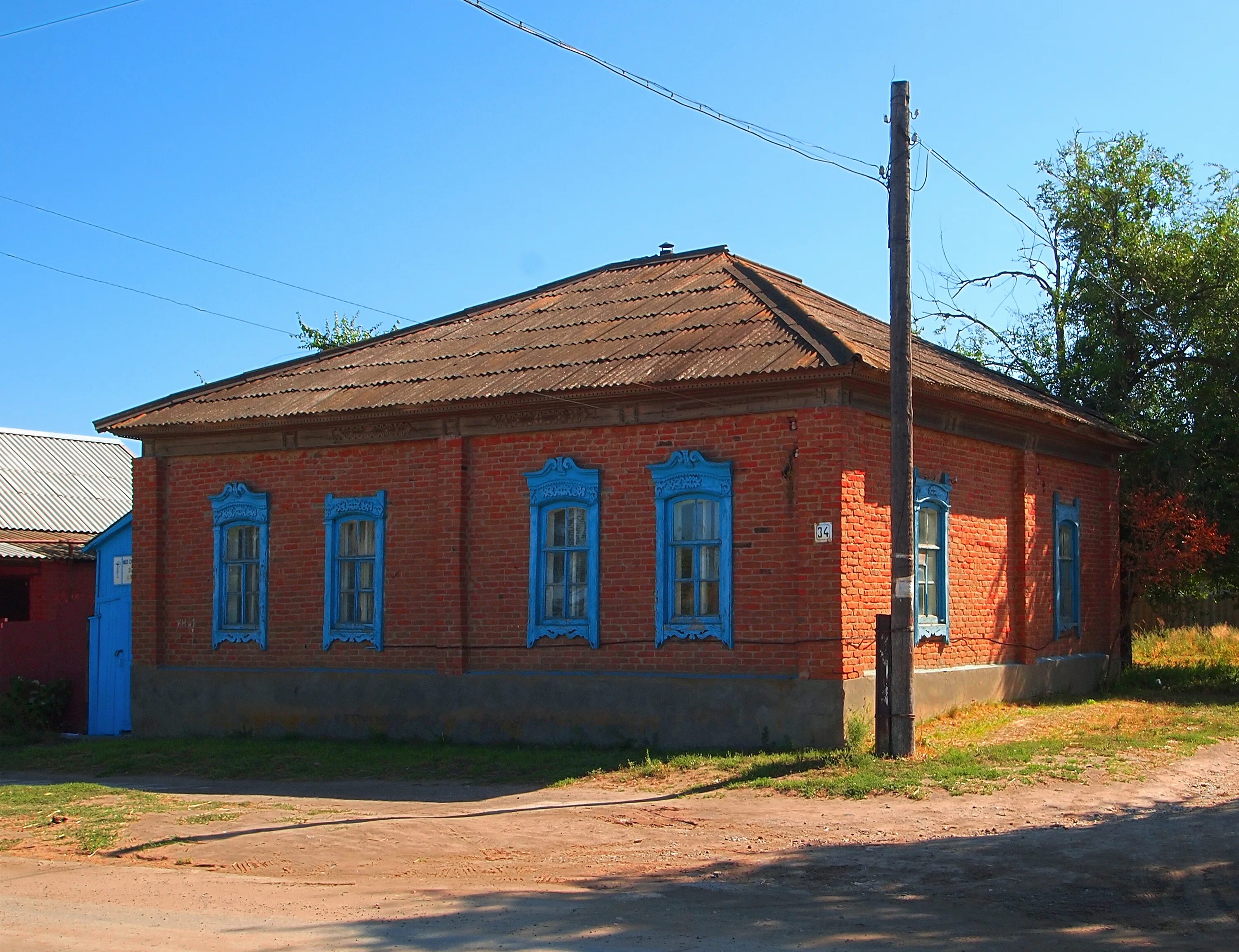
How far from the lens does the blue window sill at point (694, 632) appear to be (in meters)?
13.6

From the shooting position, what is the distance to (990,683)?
1612cm

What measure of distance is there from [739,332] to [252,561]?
22.9 ft


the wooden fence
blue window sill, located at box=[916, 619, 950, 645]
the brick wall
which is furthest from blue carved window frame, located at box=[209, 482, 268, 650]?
the wooden fence

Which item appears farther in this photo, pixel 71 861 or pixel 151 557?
pixel 151 557

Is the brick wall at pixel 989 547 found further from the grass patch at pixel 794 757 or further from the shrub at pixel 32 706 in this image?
the shrub at pixel 32 706

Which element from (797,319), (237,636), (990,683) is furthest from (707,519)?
(237,636)

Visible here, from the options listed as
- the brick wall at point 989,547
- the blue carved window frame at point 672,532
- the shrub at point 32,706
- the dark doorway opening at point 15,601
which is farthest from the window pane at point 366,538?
the dark doorway opening at point 15,601

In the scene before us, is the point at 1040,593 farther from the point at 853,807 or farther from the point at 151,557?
the point at 151,557

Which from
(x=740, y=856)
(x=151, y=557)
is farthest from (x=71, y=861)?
(x=151, y=557)

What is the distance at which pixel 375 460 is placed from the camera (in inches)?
627

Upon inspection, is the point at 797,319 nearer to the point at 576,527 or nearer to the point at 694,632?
the point at 576,527

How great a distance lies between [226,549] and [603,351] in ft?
18.7

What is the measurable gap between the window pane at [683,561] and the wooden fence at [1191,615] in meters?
15.1

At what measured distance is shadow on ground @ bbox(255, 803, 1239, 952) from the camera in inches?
269
